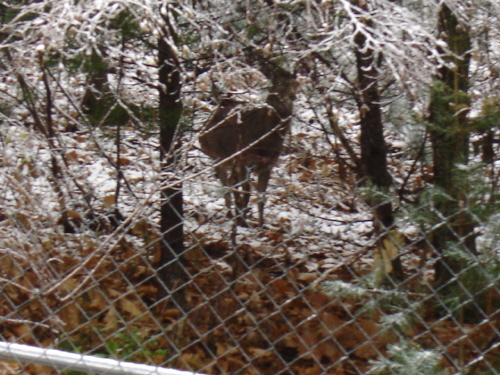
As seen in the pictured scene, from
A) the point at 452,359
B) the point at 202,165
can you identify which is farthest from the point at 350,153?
the point at 452,359

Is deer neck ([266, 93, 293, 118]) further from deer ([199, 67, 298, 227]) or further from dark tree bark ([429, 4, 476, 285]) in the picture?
dark tree bark ([429, 4, 476, 285])

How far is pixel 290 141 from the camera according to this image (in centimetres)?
429

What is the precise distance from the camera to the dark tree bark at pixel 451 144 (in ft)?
8.32

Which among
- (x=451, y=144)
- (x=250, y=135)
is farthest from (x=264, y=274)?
(x=250, y=135)

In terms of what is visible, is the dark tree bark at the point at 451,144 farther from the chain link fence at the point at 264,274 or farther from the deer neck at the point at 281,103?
the deer neck at the point at 281,103

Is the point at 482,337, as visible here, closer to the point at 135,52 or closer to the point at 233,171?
the point at 233,171

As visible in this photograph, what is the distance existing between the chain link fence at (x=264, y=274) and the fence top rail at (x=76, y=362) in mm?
14

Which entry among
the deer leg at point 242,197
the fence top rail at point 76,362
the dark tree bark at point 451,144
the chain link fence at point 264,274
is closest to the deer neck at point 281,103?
the chain link fence at point 264,274

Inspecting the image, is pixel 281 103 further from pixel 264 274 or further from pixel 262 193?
A: pixel 262 193

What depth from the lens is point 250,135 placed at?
504 centimetres

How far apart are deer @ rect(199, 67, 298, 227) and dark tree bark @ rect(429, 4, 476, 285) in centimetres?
79

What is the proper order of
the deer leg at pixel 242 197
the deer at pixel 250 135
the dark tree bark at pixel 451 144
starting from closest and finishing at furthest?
the deer leg at pixel 242 197
the dark tree bark at pixel 451 144
the deer at pixel 250 135

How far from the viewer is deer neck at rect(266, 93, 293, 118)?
416cm

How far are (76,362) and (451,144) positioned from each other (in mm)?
1812
